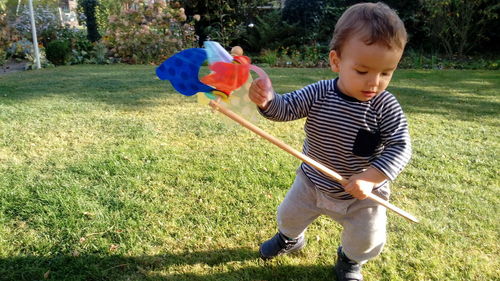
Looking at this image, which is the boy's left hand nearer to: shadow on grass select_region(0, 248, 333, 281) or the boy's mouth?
the boy's mouth

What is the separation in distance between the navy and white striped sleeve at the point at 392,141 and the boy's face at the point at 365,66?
111 mm

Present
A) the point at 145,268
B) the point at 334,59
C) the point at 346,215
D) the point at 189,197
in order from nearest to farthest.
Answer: the point at 334,59 < the point at 346,215 < the point at 145,268 < the point at 189,197

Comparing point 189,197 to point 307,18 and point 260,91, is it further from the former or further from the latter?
point 307,18

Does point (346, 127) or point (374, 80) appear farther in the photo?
point (346, 127)

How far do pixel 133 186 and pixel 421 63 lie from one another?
851 centimetres

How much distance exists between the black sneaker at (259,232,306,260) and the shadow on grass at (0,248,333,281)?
0.16ft

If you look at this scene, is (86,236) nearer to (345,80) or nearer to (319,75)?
(345,80)

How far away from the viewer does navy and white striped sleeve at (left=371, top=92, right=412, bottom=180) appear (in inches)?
63.6

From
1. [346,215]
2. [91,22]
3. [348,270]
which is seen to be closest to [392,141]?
[346,215]

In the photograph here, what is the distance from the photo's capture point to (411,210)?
2752mm

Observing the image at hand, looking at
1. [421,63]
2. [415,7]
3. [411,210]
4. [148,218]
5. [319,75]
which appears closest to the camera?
[148,218]

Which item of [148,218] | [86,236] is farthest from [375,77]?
[86,236]

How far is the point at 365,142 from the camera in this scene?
176 centimetres

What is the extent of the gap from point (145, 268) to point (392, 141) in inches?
55.8
